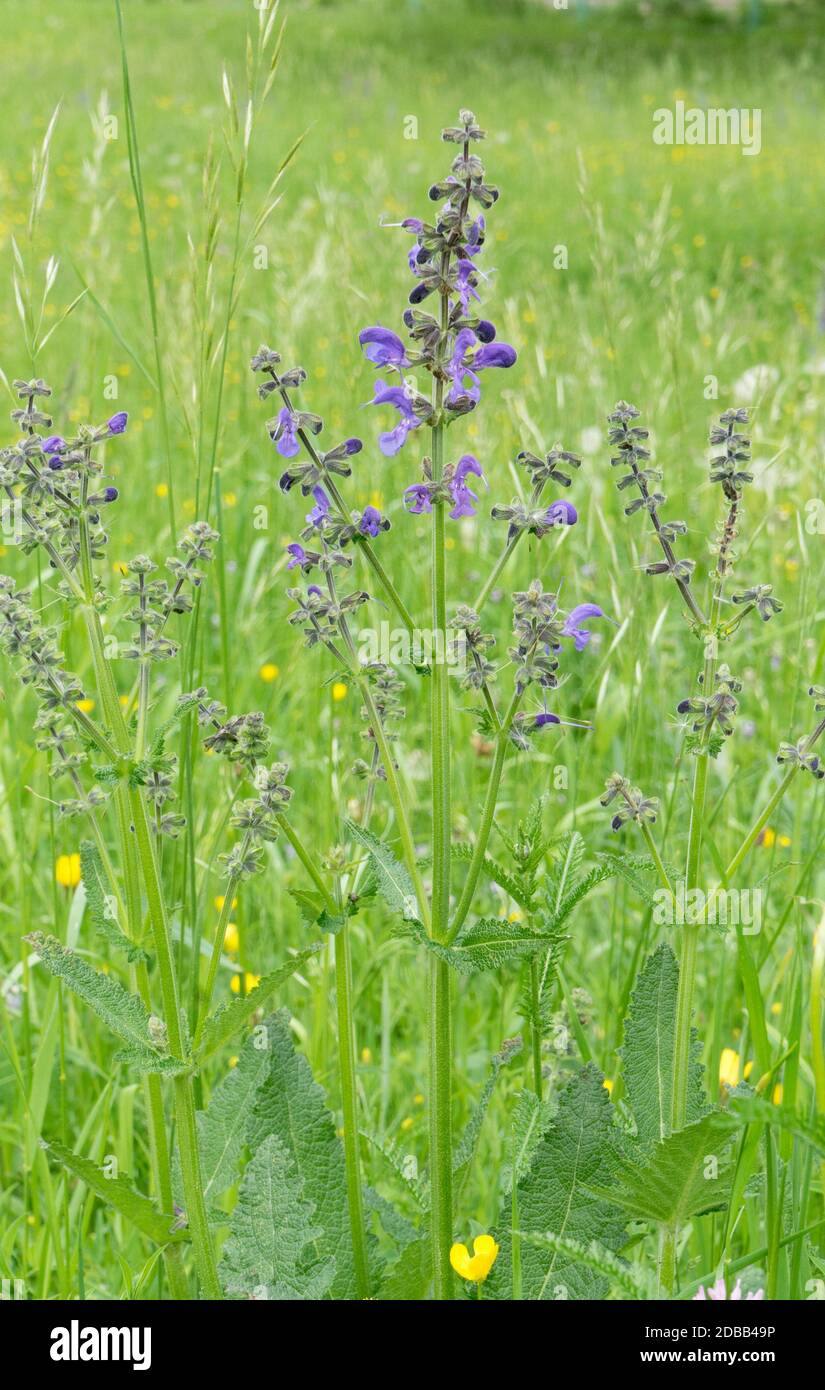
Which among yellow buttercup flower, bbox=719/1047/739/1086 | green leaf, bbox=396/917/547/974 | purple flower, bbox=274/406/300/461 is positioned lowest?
yellow buttercup flower, bbox=719/1047/739/1086

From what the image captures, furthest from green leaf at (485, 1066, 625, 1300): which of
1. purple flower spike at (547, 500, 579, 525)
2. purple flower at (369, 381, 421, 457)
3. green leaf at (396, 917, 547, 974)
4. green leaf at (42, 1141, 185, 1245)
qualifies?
purple flower at (369, 381, 421, 457)

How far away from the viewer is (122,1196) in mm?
1358

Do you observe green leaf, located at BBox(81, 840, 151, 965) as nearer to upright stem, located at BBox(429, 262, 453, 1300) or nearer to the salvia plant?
the salvia plant

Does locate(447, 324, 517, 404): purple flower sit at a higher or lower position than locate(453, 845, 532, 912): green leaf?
higher

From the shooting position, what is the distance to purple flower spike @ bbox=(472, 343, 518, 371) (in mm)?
1319

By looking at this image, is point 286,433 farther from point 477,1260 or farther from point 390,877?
point 477,1260

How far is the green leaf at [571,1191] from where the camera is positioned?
4.81ft

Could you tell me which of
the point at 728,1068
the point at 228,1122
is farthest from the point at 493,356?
the point at 728,1068

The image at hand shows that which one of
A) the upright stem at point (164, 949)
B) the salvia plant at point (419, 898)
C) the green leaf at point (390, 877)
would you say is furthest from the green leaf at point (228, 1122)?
the green leaf at point (390, 877)

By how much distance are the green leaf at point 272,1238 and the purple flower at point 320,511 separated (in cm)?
66

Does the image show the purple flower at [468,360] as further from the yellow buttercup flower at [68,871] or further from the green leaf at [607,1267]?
the yellow buttercup flower at [68,871]

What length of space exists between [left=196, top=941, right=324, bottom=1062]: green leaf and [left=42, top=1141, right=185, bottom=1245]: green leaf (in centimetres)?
15
